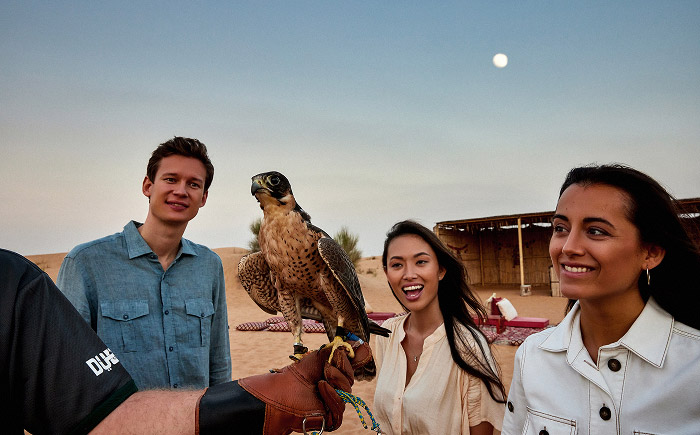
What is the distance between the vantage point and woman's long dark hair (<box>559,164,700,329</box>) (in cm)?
153

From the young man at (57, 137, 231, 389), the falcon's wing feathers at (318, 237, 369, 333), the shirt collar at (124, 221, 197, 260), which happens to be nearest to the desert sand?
the falcon's wing feathers at (318, 237, 369, 333)

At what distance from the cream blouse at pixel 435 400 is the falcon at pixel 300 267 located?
209mm

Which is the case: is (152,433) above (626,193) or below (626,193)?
below

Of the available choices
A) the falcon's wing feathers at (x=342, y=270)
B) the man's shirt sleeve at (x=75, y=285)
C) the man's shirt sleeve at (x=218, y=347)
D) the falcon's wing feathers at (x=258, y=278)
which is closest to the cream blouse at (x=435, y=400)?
the falcon's wing feathers at (x=342, y=270)

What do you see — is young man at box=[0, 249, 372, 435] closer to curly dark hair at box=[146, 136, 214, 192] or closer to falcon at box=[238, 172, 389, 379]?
falcon at box=[238, 172, 389, 379]

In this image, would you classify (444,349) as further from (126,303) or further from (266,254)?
(126,303)

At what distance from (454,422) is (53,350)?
2.02m

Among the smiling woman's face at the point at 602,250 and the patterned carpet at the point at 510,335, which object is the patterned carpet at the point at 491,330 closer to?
the patterned carpet at the point at 510,335

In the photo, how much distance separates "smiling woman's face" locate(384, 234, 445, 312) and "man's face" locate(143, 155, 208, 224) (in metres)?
1.42

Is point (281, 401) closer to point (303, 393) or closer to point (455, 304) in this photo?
point (303, 393)

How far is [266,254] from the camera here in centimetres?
242

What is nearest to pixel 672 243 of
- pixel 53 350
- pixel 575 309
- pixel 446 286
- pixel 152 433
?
pixel 575 309

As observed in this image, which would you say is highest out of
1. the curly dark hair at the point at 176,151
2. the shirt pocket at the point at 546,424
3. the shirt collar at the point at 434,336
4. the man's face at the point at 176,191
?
the curly dark hair at the point at 176,151

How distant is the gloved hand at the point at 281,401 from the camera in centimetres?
124
